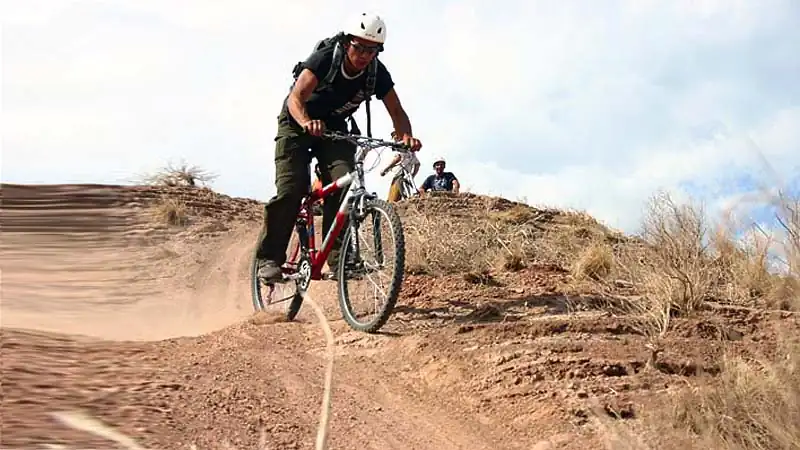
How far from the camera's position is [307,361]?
4707 mm

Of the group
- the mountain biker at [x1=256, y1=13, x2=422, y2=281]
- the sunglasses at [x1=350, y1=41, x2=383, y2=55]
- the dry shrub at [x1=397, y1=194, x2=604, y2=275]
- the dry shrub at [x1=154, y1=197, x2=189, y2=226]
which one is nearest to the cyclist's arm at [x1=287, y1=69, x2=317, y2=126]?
the mountain biker at [x1=256, y1=13, x2=422, y2=281]

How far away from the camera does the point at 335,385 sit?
14.3 ft

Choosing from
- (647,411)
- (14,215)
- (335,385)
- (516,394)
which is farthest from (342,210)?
(14,215)

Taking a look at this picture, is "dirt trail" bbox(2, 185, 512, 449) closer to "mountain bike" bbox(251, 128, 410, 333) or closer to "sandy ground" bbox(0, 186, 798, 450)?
"sandy ground" bbox(0, 186, 798, 450)

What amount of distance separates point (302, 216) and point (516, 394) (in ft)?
9.21

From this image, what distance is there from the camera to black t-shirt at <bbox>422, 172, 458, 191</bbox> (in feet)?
46.2

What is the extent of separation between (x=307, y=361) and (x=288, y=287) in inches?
83.6

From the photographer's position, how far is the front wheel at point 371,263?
5.18m

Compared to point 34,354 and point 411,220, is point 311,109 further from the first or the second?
point 34,354

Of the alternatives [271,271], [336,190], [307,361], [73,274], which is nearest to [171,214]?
[271,271]

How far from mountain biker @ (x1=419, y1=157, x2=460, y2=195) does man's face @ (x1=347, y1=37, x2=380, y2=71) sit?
27.2ft

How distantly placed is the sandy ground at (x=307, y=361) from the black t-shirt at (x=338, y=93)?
4.93 feet

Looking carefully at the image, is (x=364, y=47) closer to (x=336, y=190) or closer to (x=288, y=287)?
(x=336, y=190)

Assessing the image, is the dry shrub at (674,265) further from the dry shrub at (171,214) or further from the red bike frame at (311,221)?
the dry shrub at (171,214)
